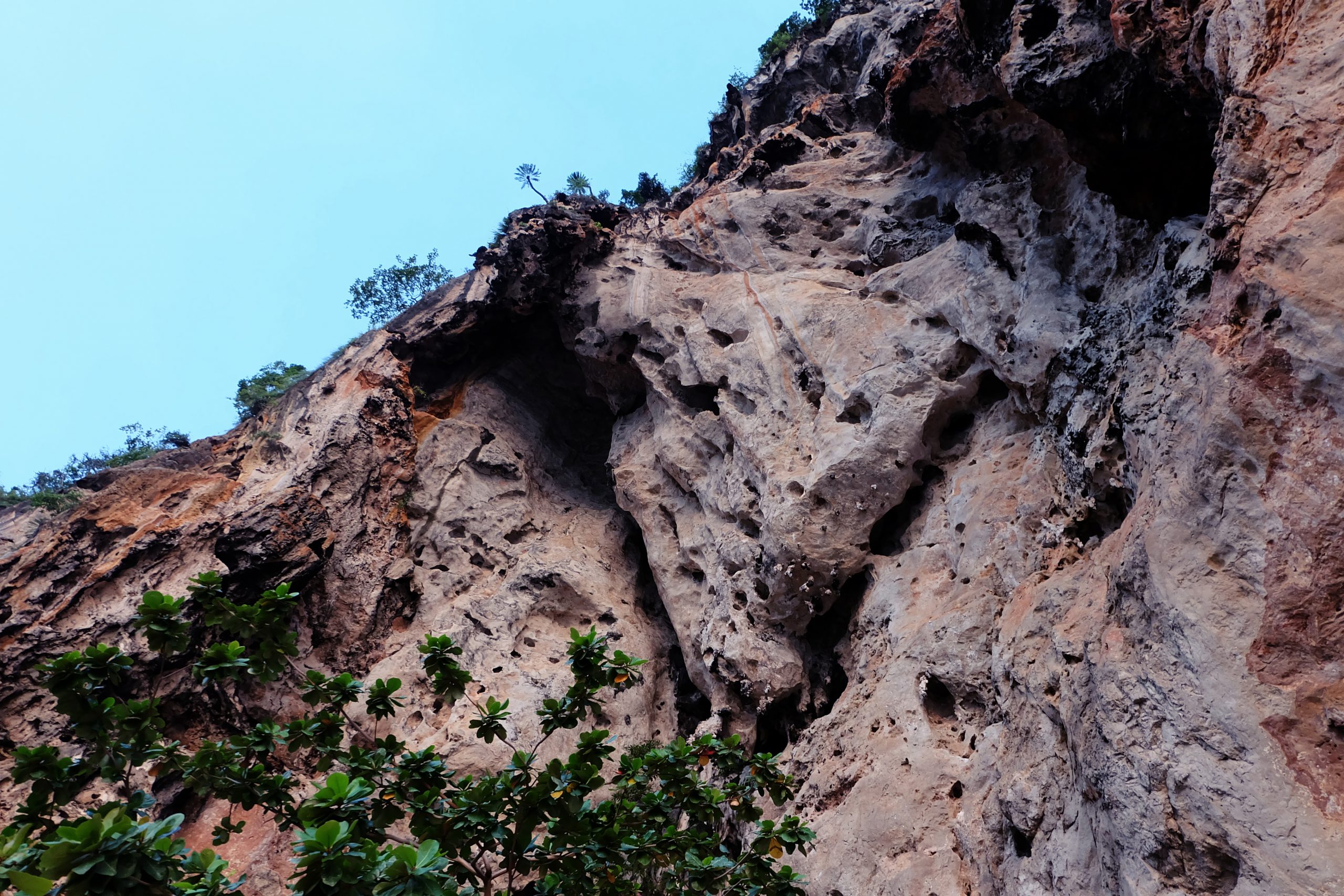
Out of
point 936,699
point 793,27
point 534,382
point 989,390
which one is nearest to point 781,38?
point 793,27

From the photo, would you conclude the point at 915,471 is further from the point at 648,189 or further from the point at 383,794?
the point at 648,189

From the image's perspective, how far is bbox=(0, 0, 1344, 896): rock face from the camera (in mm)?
4535

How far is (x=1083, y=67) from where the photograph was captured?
7.45m

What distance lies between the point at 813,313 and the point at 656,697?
6.25 meters

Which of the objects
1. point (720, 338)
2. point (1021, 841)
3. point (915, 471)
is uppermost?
point (720, 338)

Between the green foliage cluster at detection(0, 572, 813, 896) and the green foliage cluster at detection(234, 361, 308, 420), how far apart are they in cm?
1400

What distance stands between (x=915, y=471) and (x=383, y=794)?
6971mm

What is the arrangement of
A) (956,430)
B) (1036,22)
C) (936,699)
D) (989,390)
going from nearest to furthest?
(936,699), (1036,22), (989,390), (956,430)

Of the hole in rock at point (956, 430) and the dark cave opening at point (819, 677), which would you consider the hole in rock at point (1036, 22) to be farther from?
the dark cave opening at point (819, 677)

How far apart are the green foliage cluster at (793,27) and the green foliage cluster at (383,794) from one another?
17.9 meters

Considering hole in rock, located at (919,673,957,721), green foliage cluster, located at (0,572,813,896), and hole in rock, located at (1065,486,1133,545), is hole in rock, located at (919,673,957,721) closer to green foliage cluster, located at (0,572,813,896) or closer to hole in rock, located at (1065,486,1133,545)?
green foliage cluster, located at (0,572,813,896)

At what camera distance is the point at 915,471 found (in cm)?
996

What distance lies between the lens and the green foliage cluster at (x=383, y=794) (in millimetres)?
4125

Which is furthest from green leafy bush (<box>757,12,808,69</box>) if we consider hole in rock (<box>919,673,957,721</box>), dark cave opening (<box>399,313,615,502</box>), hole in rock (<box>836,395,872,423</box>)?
hole in rock (<box>919,673,957,721</box>)
